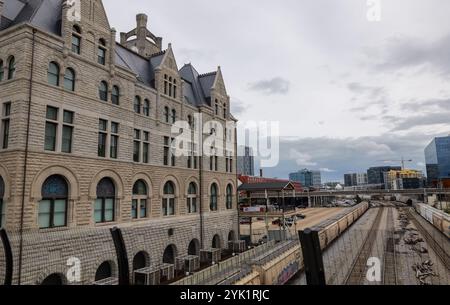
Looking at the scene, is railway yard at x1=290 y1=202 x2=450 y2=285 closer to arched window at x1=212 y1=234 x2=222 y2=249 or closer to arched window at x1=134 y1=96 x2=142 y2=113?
arched window at x1=212 y1=234 x2=222 y2=249

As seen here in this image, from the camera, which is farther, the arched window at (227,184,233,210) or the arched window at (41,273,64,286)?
the arched window at (227,184,233,210)

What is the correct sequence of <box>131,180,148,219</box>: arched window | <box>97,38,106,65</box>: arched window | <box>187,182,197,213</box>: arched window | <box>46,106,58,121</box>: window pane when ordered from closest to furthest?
<box>46,106,58,121</box>: window pane → <box>97,38,106,65</box>: arched window → <box>131,180,148,219</box>: arched window → <box>187,182,197,213</box>: arched window

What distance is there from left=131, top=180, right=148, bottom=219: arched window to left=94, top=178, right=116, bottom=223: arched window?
256 centimetres

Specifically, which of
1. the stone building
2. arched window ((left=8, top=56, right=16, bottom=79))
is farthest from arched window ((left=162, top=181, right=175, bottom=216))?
arched window ((left=8, top=56, right=16, bottom=79))

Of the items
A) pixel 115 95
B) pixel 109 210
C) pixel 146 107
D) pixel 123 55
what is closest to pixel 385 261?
pixel 109 210

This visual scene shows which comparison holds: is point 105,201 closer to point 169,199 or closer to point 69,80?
point 169,199

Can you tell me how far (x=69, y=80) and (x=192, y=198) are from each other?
59.0 ft

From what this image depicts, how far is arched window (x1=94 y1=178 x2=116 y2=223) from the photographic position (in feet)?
75.0

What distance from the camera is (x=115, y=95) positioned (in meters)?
25.6

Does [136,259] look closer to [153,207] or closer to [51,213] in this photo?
[153,207]

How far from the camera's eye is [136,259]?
85.2ft

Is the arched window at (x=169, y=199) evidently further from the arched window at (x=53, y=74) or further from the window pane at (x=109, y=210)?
the arched window at (x=53, y=74)
